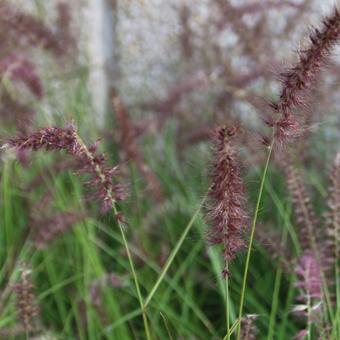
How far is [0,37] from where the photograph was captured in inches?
85.0

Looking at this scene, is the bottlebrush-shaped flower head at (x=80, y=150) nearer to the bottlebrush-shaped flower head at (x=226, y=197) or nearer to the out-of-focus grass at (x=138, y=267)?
the bottlebrush-shaped flower head at (x=226, y=197)

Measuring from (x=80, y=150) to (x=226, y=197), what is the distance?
0.22 metres

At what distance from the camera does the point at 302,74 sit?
100 centimetres

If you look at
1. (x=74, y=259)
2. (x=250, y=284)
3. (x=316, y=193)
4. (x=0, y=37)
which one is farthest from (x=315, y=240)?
(x=0, y=37)

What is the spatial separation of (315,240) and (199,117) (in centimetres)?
119

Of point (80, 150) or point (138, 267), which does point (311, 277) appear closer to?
point (80, 150)

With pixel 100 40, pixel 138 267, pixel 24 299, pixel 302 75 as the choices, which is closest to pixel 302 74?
pixel 302 75

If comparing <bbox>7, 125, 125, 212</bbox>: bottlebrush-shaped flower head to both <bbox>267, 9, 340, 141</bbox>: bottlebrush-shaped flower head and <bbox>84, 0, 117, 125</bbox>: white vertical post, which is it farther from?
<bbox>84, 0, 117, 125</bbox>: white vertical post

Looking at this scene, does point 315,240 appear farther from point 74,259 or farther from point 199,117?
point 199,117

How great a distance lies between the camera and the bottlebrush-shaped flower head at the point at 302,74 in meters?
0.98

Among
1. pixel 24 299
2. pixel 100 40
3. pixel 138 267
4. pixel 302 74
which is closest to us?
pixel 302 74

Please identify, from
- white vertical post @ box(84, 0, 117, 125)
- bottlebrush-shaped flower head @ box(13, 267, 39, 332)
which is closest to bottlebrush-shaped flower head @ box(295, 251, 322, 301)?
bottlebrush-shaped flower head @ box(13, 267, 39, 332)

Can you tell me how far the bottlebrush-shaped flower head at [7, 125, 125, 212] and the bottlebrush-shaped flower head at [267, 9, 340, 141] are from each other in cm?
26

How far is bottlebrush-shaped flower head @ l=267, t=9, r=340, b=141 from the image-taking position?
0.98 metres
